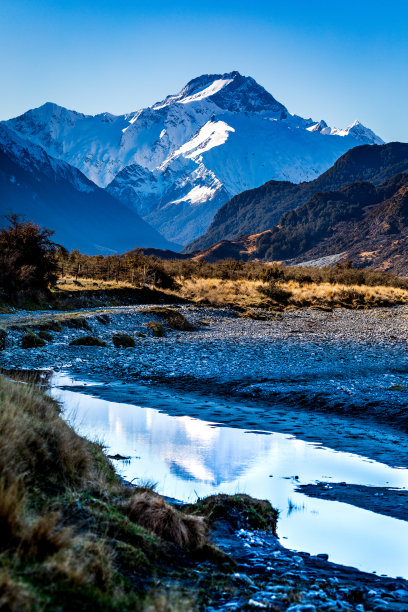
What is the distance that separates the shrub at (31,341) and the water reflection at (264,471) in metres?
8.01

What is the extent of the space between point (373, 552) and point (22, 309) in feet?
92.9

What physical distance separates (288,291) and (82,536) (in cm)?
5141

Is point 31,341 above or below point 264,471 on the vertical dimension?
above

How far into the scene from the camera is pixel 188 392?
15141mm

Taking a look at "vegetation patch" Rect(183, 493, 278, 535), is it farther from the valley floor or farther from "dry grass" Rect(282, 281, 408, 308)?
"dry grass" Rect(282, 281, 408, 308)

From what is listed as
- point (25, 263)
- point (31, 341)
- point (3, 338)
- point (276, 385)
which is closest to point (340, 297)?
point (25, 263)

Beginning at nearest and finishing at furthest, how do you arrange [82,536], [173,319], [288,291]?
[82,536], [173,319], [288,291]

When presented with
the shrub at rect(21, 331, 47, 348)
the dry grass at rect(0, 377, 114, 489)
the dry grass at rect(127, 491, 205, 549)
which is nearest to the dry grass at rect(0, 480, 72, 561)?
the dry grass at rect(0, 377, 114, 489)

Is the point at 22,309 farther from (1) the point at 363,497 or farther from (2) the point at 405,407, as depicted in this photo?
(1) the point at 363,497

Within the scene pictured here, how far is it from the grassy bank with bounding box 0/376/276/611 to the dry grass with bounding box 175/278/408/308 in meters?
37.7

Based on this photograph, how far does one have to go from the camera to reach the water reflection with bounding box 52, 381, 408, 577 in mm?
6359

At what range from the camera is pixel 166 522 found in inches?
225

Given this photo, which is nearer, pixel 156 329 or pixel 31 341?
pixel 31 341

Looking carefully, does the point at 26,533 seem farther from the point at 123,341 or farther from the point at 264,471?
the point at 123,341
